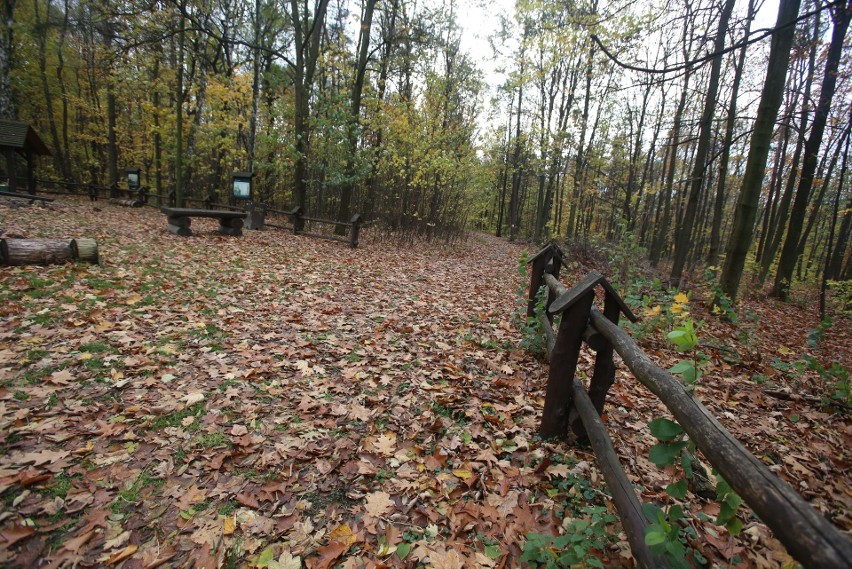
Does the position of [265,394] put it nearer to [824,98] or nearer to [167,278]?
[167,278]

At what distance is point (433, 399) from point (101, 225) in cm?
1190

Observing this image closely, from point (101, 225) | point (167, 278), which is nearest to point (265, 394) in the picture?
point (167, 278)

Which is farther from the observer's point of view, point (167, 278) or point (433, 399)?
point (167, 278)

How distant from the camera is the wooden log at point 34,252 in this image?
5587 millimetres

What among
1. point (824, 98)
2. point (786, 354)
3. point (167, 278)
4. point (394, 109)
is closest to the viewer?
point (786, 354)

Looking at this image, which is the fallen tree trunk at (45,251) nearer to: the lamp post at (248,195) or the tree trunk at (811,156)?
the lamp post at (248,195)

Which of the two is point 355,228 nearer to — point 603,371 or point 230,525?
point 603,371

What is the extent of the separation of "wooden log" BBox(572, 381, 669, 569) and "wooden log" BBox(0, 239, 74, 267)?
7993 millimetres

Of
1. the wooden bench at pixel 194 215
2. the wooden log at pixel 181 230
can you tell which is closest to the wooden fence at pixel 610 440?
the wooden bench at pixel 194 215

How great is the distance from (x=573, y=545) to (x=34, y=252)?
8.18m

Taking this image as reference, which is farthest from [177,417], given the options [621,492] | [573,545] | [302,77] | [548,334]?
[302,77]

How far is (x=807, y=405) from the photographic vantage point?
12.5 feet

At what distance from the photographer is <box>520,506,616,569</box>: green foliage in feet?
6.03

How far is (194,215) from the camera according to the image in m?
10.3
